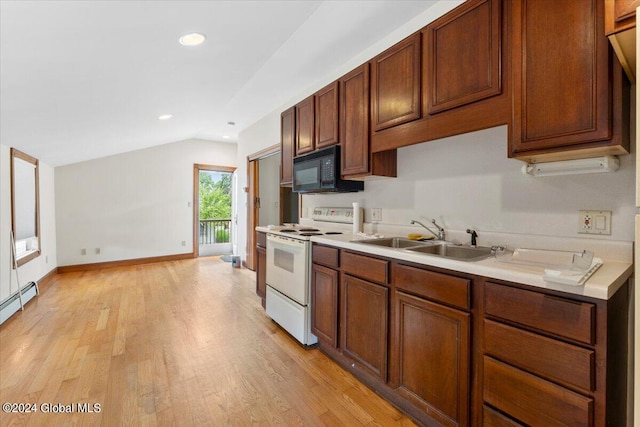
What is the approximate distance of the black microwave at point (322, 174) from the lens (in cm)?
257

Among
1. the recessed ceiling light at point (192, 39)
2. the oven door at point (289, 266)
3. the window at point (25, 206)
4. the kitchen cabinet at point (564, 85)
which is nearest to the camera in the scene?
the kitchen cabinet at point (564, 85)

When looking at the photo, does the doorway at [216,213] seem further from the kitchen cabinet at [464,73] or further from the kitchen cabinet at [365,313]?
the kitchen cabinet at [464,73]

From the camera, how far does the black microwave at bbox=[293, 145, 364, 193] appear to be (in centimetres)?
257

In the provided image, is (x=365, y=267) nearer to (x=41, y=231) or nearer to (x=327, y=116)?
(x=327, y=116)

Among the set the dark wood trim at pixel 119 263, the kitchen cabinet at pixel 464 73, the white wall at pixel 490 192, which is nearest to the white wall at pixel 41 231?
the dark wood trim at pixel 119 263

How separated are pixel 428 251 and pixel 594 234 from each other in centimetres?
80

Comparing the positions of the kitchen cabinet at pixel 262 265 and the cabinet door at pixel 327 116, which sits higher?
the cabinet door at pixel 327 116

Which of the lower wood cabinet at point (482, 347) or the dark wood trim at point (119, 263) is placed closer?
the lower wood cabinet at point (482, 347)

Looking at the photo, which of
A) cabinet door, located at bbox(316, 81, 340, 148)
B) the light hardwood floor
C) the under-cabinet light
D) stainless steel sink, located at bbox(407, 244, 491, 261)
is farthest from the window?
the under-cabinet light

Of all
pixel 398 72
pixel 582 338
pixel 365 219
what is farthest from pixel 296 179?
pixel 582 338

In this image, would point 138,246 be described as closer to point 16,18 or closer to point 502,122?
point 16,18

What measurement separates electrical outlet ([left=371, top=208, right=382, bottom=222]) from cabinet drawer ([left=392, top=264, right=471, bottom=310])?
94 cm

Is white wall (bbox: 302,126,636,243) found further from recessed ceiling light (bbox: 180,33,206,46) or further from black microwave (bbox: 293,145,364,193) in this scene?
recessed ceiling light (bbox: 180,33,206,46)

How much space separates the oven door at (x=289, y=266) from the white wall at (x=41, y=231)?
2.80 m
